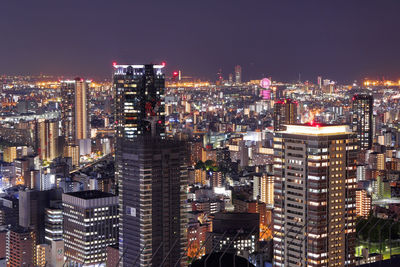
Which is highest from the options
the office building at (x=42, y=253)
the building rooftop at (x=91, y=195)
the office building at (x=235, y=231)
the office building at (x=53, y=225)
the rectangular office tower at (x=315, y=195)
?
the rectangular office tower at (x=315, y=195)

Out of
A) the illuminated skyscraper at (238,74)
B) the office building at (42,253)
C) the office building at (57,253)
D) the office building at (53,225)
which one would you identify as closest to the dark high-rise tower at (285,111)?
the illuminated skyscraper at (238,74)

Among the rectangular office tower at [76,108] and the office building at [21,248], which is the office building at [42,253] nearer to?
the office building at [21,248]

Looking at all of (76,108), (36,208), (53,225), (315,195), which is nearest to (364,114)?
(76,108)

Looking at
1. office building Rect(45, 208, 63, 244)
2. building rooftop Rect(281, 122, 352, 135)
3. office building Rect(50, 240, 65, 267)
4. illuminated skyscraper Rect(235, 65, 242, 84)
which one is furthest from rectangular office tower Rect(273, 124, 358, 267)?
illuminated skyscraper Rect(235, 65, 242, 84)

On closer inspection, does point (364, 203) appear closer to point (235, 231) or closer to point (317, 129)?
point (235, 231)

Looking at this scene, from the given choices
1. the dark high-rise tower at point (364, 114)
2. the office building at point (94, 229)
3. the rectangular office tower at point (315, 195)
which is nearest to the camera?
the rectangular office tower at point (315, 195)

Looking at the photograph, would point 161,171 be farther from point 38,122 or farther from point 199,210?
point 38,122

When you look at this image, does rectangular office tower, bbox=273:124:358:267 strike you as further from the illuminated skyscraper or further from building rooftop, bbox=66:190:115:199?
the illuminated skyscraper
